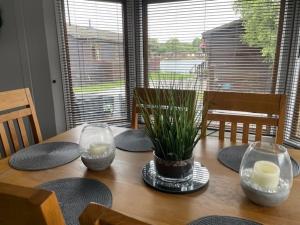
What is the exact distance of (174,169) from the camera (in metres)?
0.79

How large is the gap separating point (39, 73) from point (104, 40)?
2.03ft

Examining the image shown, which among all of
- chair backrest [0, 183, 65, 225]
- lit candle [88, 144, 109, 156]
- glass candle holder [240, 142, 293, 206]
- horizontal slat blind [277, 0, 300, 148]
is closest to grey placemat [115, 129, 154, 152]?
lit candle [88, 144, 109, 156]

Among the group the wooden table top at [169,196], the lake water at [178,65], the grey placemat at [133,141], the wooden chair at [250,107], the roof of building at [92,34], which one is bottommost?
the wooden table top at [169,196]

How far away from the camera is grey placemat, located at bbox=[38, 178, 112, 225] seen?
675mm

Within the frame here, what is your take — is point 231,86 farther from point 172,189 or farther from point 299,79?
point 172,189

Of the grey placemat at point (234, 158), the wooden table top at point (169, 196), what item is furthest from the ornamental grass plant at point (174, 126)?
the grey placemat at point (234, 158)

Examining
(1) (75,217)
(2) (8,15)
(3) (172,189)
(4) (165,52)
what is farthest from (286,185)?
(2) (8,15)

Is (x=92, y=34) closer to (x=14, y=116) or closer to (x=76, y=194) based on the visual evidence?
(x=14, y=116)

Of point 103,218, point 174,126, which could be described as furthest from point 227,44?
point 103,218

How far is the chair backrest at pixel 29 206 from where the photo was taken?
1.13ft

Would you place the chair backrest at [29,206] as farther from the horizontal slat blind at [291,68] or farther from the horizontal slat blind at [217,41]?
the horizontal slat blind at [291,68]

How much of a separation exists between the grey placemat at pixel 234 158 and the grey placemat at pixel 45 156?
64 cm

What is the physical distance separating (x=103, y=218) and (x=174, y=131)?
0.46 m

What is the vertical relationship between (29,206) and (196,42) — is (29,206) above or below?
below
